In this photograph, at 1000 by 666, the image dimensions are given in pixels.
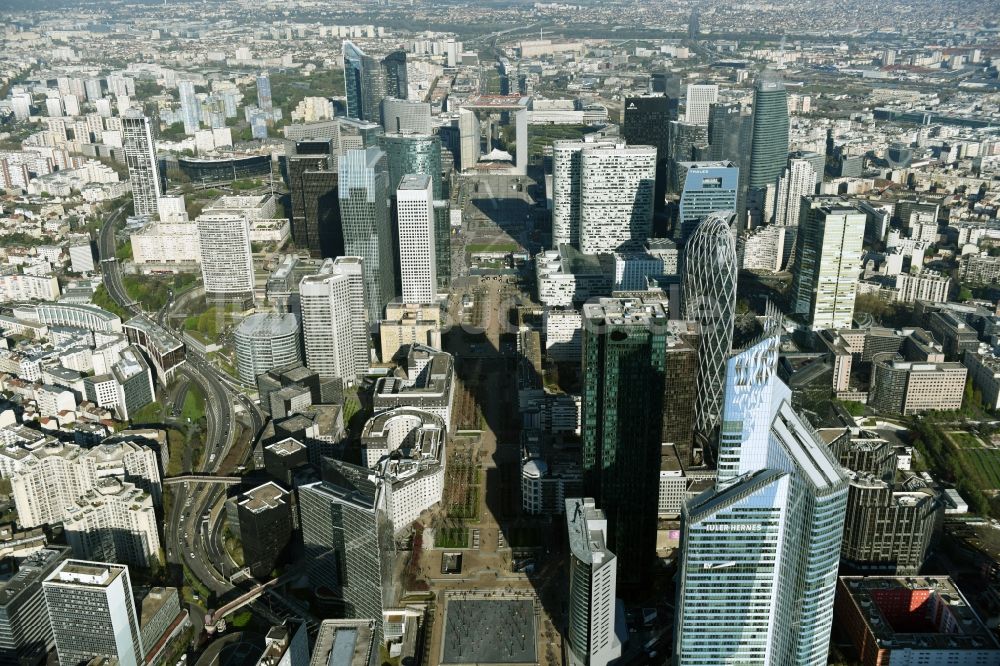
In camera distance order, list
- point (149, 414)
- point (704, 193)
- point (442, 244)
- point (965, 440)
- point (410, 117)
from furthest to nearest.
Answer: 1. point (410, 117)
2. point (442, 244)
3. point (704, 193)
4. point (149, 414)
5. point (965, 440)

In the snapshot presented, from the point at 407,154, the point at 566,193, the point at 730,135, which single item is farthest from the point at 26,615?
the point at 730,135

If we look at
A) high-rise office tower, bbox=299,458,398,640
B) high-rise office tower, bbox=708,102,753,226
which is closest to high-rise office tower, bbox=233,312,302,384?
high-rise office tower, bbox=299,458,398,640

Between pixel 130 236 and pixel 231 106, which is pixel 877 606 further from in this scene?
pixel 231 106

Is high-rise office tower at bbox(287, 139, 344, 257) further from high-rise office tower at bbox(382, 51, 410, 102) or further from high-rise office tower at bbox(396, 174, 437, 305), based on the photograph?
high-rise office tower at bbox(382, 51, 410, 102)

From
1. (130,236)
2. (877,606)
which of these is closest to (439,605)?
(877,606)

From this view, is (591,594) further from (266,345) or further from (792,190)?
(792,190)

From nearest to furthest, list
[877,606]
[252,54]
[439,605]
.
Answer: [877,606] → [439,605] → [252,54]

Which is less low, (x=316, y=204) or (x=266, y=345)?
(x=316, y=204)
